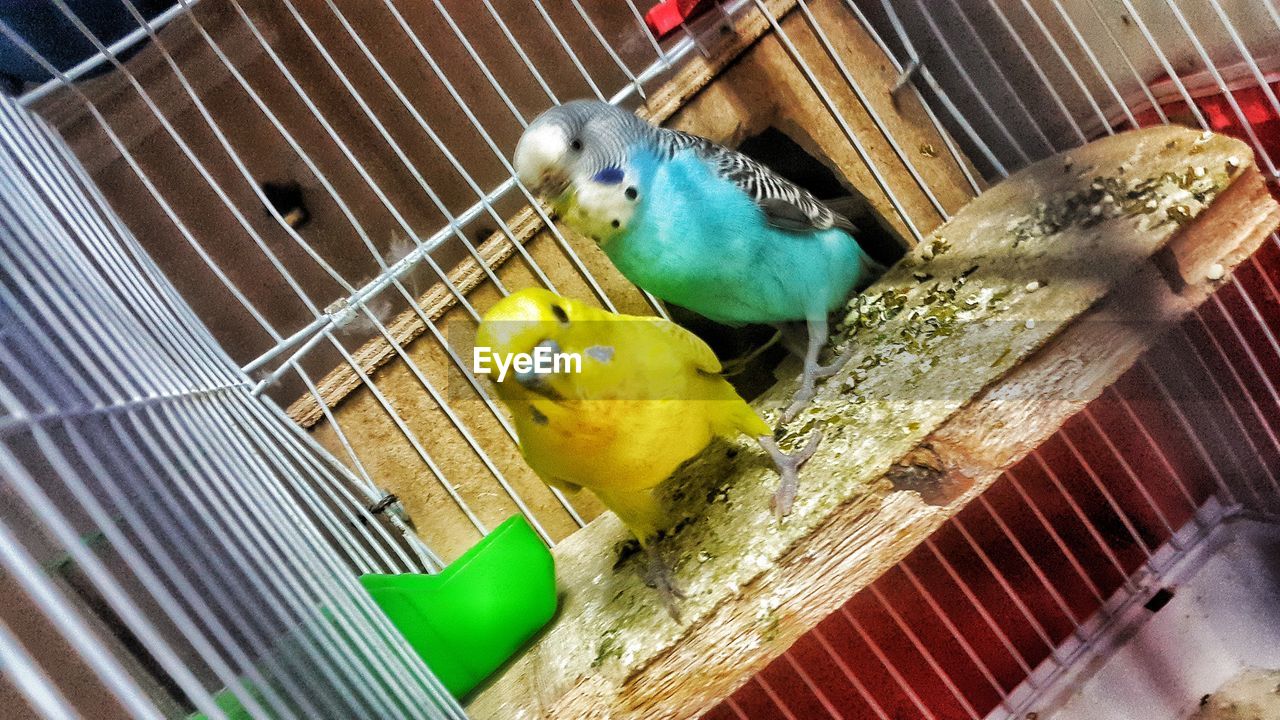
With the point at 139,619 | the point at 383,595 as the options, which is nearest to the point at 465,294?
the point at 383,595

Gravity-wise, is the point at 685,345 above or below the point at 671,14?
below

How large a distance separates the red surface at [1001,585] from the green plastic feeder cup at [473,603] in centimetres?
55

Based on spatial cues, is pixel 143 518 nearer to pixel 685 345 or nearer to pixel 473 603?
pixel 473 603

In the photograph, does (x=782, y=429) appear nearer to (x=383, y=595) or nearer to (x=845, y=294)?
(x=845, y=294)

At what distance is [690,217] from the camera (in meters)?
1.10

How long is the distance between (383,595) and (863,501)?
0.71m

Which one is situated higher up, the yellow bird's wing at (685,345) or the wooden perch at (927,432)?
the yellow bird's wing at (685,345)

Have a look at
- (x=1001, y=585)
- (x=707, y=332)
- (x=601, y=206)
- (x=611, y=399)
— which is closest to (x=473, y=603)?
(x=611, y=399)

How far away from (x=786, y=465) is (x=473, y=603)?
1.69ft

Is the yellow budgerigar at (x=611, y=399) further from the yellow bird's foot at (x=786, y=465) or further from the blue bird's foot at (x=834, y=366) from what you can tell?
the blue bird's foot at (x=834, y=366)

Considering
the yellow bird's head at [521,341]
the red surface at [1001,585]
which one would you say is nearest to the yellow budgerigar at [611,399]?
the yellow bird's head at [521,341]

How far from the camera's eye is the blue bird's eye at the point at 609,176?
3.45ft

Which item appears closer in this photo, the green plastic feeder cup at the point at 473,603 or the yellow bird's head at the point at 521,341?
the yellow bird's head at the point at 521,341

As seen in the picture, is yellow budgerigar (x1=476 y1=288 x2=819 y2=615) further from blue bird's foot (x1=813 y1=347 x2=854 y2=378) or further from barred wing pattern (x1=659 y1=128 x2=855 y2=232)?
barred wing pattern (x1=659 y1=128 x2=855 y2=232)
